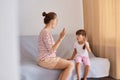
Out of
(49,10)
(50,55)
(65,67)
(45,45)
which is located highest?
(49,10)

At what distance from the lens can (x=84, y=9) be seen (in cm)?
333

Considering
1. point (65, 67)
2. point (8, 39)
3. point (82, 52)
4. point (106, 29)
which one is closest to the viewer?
point (8, 39)

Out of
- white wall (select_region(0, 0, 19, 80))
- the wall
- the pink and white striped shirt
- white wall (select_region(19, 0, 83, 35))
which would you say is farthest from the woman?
white wall (select_region(0, 0, 19, 80))

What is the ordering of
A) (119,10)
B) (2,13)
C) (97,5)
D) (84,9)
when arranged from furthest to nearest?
1. (84,9)
2. (97,5)
3. (119,10)
4. (2,13)

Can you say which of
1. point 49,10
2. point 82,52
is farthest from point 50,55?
point 49,10

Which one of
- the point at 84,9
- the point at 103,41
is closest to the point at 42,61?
the point at 103,41

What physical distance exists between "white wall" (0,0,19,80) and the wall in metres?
2.21

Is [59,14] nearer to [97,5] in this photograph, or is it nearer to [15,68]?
[97,5]

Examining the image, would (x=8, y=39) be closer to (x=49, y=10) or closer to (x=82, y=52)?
(x=82, y=52)

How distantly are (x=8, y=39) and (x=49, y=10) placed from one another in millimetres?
2787

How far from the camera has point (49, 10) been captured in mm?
3193

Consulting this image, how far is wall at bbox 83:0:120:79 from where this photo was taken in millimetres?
2544

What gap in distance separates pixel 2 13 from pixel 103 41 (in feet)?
8.16

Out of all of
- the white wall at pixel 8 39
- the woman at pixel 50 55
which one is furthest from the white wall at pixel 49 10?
the white wall at pixel 8 39
